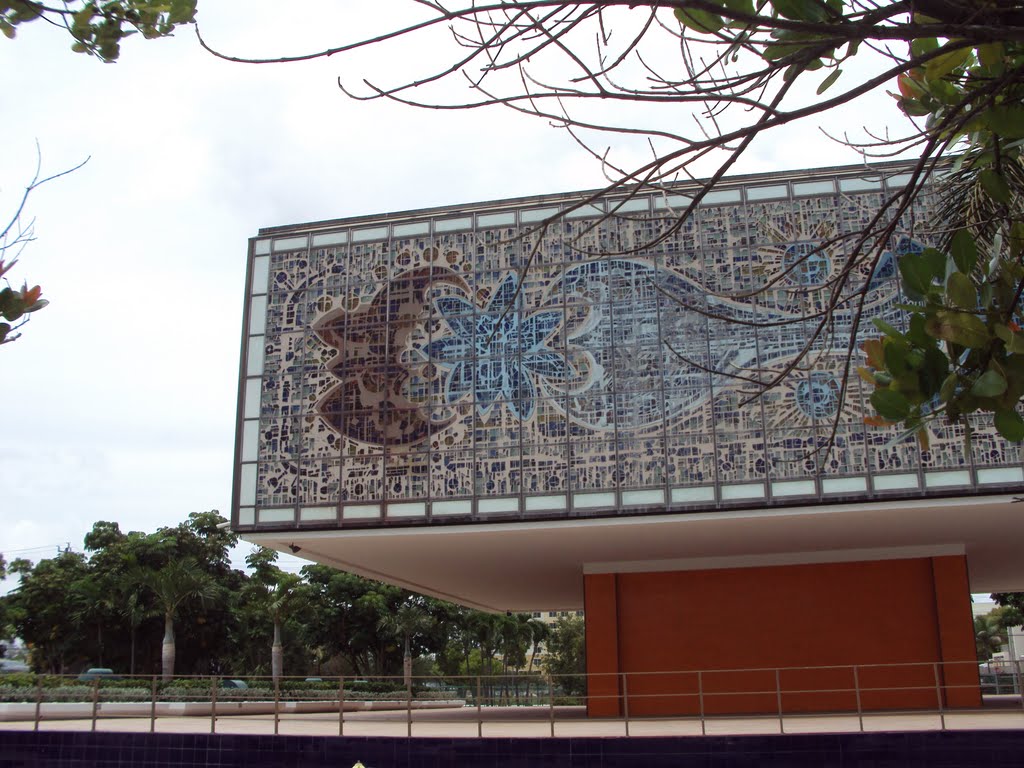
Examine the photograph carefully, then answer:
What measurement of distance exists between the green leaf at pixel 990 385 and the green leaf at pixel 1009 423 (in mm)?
240

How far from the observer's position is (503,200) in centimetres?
1669

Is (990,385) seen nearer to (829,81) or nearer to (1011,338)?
(1011,338)

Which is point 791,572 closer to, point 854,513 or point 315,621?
point 854,513

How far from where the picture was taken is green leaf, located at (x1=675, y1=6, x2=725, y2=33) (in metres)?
2.98

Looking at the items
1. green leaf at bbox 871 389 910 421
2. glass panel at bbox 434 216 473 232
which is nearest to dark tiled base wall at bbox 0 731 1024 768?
glass panel at bbox 434 216 473 232

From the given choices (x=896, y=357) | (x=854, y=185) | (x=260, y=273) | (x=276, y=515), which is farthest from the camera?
(x=260, y=273)

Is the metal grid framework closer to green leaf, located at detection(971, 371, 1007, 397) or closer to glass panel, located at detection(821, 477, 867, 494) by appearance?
glass panel, located at detection(821, 477, 867, 494)

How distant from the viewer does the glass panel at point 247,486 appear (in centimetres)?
1655

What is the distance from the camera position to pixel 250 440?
16.7 meters

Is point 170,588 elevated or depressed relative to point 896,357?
elevated

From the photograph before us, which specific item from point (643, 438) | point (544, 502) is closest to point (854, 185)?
point (643, 438)

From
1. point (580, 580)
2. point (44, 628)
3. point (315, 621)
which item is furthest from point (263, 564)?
point (580, 580)

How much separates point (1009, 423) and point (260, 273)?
1567 centimetres

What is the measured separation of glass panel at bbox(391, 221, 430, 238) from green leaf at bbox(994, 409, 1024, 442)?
14.4 meters
